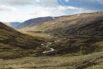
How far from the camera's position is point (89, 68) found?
171 ft

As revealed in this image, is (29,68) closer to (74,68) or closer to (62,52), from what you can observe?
(74,68)

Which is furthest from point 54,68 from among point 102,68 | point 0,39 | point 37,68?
point 0,39

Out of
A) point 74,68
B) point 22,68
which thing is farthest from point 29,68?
point 74,68

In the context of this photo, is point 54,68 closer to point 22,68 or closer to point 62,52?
point 22,68

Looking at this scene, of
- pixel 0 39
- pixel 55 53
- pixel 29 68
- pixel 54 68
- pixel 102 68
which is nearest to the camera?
pixel 102 68

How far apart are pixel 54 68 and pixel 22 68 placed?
457 inches

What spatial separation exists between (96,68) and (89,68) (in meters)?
2.56

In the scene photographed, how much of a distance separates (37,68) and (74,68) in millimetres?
13726

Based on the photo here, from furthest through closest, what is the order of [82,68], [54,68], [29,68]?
1. [29,68]
2. [54,68]
3. [82,68]

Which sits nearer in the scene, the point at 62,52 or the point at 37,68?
the point at 37,68

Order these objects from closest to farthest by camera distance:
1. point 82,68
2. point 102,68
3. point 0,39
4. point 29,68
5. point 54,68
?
point 102,68, point 82,68, point 54,68, point 29,68, point 0,39

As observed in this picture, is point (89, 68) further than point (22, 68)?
No

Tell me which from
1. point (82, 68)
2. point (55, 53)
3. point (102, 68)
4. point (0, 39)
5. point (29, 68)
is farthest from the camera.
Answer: point (0, 39)

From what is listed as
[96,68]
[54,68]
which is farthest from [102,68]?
[54,68]
